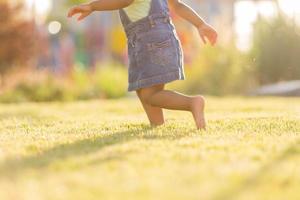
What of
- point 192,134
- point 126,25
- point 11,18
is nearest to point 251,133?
point 192,134

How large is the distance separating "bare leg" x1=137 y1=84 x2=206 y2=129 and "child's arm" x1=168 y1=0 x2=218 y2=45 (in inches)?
14.5

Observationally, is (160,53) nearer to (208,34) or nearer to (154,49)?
(154,49)

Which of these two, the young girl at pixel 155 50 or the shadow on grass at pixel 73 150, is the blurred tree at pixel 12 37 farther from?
the shadow on grass at pixel 73 150

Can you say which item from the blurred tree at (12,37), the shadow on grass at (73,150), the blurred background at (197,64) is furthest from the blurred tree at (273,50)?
the shadow on grass at (73,150)

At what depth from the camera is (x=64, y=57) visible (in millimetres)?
15453

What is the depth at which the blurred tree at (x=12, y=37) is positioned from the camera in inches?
513

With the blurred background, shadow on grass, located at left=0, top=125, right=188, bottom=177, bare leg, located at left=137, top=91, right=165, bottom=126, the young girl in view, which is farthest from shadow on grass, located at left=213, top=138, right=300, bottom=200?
the blurred background

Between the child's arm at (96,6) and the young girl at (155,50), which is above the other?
the child's arm at (96,6)

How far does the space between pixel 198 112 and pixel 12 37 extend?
30.3 ft

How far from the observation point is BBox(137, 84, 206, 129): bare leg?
14.4ft

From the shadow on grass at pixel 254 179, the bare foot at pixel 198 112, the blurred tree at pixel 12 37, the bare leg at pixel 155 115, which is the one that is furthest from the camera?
the blurred tree at pixel 12 37

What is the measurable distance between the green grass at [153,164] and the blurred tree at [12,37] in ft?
29.5

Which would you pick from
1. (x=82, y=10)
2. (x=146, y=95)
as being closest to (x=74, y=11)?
(x=82, y=10)

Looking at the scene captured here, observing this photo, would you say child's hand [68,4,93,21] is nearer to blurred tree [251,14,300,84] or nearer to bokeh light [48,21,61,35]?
blurred tree [251,14,300,84]
